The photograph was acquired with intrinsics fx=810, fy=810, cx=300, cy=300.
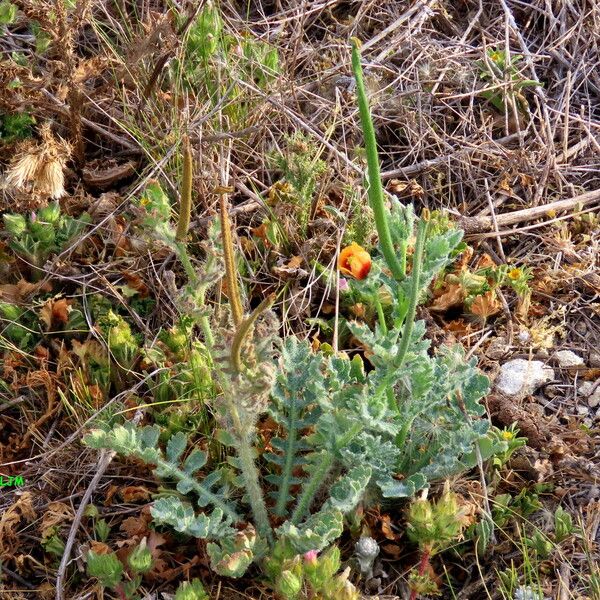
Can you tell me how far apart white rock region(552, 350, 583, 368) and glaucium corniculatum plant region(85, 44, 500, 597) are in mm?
555

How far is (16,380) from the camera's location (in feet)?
8.21

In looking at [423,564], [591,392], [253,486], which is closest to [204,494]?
[253,486]

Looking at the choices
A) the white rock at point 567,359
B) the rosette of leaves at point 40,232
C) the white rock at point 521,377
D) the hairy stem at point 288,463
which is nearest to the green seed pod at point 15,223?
the rosette of leaves at point 40,232

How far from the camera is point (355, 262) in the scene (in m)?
1.93

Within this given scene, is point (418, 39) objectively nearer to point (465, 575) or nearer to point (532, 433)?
point (532, 433)

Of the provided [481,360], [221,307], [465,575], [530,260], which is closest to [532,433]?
[481,360]

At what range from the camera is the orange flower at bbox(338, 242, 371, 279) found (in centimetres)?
193

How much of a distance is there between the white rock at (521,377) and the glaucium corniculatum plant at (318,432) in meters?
0.34

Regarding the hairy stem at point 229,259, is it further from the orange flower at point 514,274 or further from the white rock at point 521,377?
the orange flower at point 514,274

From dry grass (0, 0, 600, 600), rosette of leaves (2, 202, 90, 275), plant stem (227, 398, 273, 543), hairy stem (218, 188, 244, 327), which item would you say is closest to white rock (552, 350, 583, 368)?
dry grass (0, 0, 600, 600)

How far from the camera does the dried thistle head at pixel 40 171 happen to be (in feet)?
8.63

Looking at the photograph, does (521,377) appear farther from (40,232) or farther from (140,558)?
(40,232)

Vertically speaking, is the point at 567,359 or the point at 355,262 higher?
the point at 355,262

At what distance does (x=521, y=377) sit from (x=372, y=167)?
1.20 metres
